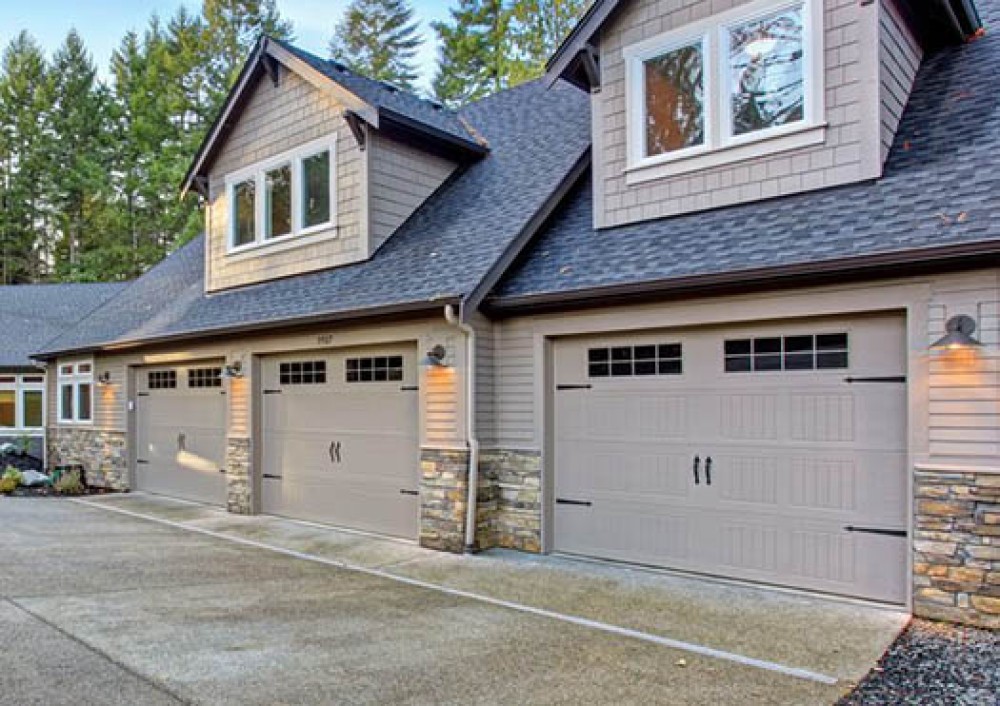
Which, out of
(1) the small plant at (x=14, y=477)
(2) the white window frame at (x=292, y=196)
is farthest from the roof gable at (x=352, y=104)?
(1) the small plant at (x=14, y=477)

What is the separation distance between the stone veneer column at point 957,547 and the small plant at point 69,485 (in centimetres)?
1276

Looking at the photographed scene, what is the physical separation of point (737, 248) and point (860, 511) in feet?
7.54

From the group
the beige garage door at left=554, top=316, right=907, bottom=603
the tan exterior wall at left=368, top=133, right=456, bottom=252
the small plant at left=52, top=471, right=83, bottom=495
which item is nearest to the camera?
the beige garage door at left=554, top=316, right=907, bottom=603

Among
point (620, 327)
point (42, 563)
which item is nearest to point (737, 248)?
point (620, 327)

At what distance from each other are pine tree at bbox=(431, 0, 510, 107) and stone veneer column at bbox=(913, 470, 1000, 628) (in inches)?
809

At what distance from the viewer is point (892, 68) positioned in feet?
21.0

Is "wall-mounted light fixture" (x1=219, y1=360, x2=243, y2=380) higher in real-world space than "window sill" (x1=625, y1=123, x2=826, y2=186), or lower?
lower

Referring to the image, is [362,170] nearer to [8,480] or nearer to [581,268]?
[581,268]

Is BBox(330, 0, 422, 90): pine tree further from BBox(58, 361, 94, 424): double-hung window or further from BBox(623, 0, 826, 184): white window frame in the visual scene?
BBox(623, 0, 826, 184): white window frame

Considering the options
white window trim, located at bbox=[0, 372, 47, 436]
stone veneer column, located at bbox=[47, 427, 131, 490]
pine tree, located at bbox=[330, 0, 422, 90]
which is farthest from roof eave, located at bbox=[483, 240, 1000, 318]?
pine tree, located at bbox=[330, 0, 422, 90]

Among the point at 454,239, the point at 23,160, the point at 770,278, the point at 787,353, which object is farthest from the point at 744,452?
the point at 23,160

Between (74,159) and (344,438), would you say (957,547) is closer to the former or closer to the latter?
(344,438)

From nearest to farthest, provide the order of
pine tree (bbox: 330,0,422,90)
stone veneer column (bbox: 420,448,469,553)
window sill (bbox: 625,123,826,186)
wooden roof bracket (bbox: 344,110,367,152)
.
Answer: window sill (bbox: 625,123,826,186)
stone veneer column (bbox: 420,448,469,553)
wooden roof bracket (bbox: 344,110,367,152)
pine tree (bbox: 330,0,422,90)

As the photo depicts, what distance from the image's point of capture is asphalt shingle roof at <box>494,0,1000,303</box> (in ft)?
17.4
